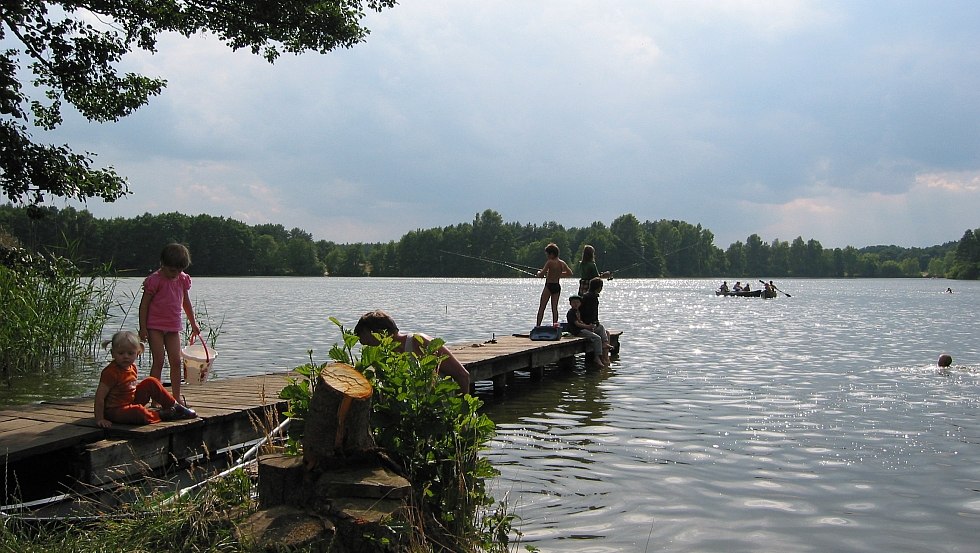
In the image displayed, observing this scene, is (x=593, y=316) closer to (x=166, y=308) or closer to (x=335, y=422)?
(x=166, y=308)

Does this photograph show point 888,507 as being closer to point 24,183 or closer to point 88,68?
point 24,183

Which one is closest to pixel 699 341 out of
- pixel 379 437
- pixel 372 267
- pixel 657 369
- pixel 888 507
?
pixel 657 369

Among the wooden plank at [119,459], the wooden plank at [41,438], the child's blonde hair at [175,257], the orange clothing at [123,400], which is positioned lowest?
the wooden plank at [119,459]

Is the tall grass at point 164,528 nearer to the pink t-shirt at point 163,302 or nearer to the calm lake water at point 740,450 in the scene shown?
the calm lake water at point 740,450

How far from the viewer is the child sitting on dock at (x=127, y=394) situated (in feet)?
20.8

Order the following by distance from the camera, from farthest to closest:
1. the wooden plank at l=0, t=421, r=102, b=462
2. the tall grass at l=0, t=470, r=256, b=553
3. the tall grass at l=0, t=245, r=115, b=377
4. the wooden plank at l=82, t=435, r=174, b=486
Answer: the tall grass at l=0, t=245, r=115, b=377 < the wooden plank at l=82, t=435, r=174, b=486 < the wooden plank at l=0, t=421, r=102, b=462 < the tall grass at l=0, t=470, r=256, b=553

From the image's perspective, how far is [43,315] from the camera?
14086mm

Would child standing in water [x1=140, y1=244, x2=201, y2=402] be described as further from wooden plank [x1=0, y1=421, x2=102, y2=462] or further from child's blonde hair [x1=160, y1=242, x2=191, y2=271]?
wooden plank [x1=0, y1=421, x2=102, y2=462]

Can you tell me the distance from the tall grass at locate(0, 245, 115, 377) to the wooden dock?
5.61 meters

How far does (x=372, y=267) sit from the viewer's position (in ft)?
523

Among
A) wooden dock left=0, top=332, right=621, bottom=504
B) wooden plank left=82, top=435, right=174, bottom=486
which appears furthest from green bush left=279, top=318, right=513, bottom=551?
wooden plank left=82, top=435, right=174, bottom=486

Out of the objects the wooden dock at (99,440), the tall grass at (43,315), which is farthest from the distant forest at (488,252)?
the wooden dock at (99,440)

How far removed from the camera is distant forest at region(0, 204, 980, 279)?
11744 cm

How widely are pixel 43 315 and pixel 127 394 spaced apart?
891 cm
